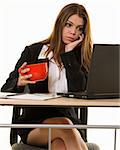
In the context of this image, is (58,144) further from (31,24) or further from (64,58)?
(31,24)

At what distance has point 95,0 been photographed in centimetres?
321

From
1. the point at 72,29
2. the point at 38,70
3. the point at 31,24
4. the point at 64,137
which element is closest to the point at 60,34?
the point at 72,29

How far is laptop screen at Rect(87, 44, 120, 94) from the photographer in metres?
1.61

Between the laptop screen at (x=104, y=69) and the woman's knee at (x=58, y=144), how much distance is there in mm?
273

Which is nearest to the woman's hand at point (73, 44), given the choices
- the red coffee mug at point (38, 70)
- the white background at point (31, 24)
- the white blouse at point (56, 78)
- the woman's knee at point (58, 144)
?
the white blouse at point (56, 78)

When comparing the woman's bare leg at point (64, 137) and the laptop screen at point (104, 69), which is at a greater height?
the laptop screen at point (104, 69)

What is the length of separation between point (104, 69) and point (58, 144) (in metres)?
0.40

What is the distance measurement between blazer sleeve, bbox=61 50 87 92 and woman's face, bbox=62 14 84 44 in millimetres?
92

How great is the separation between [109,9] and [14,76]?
5.06 feet

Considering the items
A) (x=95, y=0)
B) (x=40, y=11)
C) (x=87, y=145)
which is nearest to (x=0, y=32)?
(x=40, y=11)

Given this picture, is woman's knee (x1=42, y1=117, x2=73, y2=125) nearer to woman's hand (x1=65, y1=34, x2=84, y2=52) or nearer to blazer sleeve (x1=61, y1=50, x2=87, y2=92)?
blazer sleeve (x1=61, y1=50, x2=87, y2=92)

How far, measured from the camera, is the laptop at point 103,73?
5.27 feet

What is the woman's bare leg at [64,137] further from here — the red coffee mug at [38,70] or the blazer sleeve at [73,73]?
the blazer sleeve at [73,73]

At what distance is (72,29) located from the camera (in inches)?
83.7
